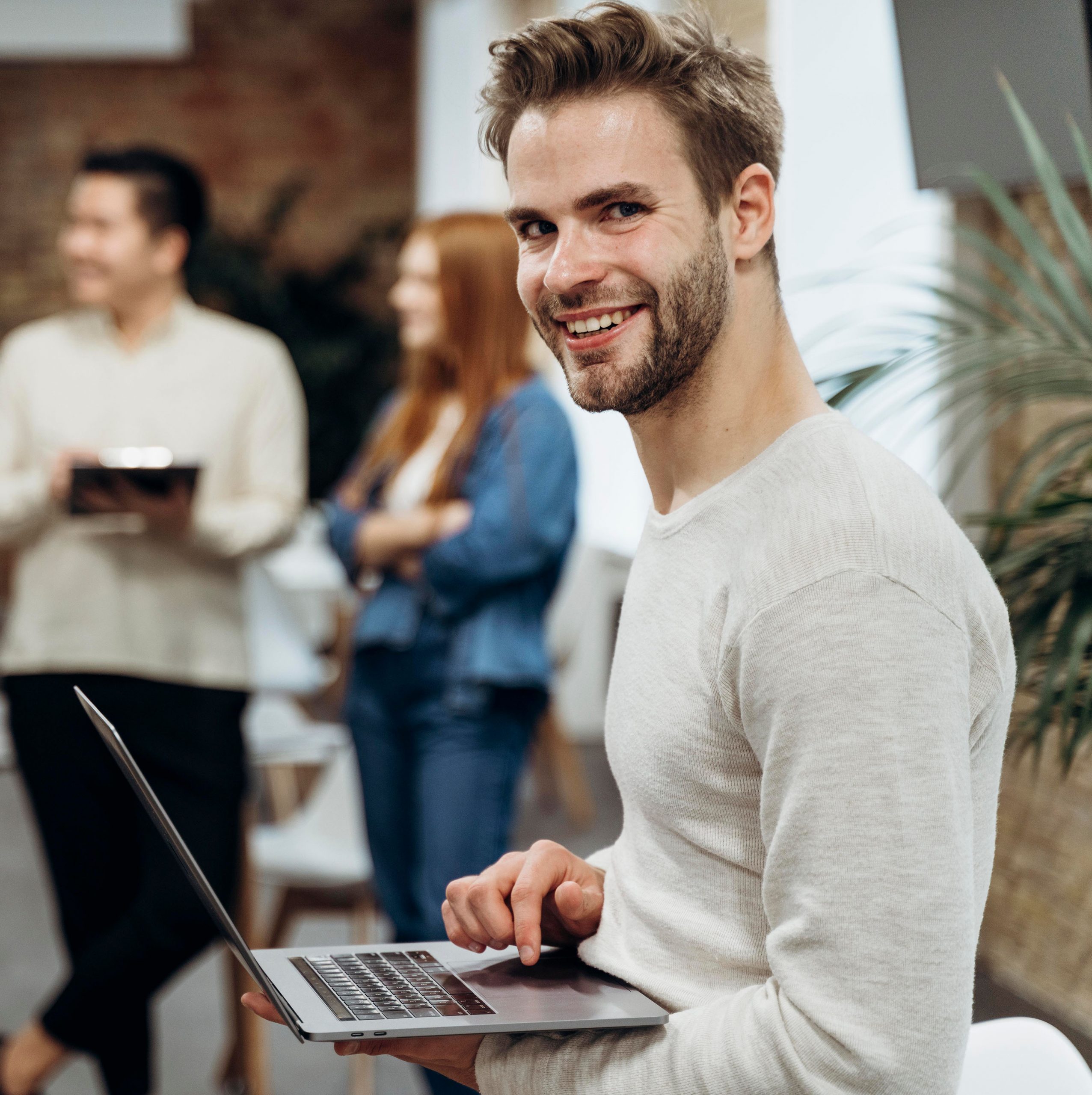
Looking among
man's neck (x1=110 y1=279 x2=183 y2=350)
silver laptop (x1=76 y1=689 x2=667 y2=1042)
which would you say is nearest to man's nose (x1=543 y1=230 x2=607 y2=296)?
silver laptop (x1=76 y1=689 x2=667 y2=1042)

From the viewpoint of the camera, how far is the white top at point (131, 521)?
2490 millimetres

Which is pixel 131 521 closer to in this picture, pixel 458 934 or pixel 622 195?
pixel 458 934

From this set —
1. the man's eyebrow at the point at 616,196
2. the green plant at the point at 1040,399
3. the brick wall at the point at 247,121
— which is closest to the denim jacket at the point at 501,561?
the green plant at the point at 1040,399

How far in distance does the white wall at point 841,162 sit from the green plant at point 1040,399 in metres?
1.10

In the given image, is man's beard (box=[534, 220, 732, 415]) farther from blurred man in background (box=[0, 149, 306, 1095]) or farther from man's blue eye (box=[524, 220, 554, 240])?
blurred man in background (box=[0, 149, 306, 1095])

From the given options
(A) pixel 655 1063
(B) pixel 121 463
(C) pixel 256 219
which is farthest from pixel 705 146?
(C) pixel 256 219

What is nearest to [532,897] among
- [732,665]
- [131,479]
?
[732,665]

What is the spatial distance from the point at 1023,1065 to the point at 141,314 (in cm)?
213

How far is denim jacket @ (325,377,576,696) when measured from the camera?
2426mm

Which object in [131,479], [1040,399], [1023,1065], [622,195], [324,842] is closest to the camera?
[622,195]

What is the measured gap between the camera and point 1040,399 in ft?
5.39

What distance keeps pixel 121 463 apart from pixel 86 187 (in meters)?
0.63

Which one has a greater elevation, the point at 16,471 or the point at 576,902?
the point at 16,471

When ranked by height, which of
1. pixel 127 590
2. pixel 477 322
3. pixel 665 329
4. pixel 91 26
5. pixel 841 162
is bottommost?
pixel 127 590
